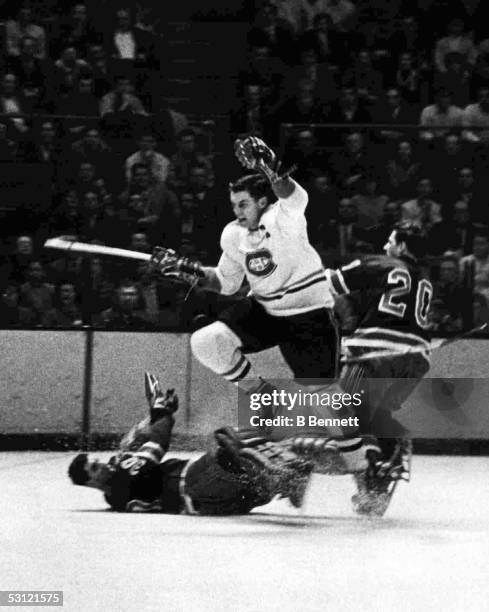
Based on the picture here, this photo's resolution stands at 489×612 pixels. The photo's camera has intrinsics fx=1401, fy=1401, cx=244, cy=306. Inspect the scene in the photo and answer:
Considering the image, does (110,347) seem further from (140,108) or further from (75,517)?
(75,517)

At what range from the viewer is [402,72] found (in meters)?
11.0

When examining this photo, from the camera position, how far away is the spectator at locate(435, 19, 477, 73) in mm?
11266

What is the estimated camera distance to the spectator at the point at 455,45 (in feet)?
37.0

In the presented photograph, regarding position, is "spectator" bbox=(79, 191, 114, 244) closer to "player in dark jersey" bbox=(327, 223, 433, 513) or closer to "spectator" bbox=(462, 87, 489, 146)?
"player in dark jersey" bbox=(327, 223, 433, 513)

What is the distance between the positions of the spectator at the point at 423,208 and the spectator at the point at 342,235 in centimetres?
36

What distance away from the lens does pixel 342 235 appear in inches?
372

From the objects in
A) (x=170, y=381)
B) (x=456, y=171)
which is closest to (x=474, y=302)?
(x=456, y=171)

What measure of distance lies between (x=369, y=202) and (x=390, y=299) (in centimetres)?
259

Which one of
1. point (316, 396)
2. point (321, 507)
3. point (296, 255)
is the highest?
point (296, 255)

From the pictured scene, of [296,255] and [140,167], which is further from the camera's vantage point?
[140,167]

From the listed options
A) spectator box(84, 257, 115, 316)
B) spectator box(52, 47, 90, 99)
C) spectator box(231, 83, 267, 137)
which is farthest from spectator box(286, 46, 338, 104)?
spectator box(84, 257, 115, 316)

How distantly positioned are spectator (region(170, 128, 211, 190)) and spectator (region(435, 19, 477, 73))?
2.42m

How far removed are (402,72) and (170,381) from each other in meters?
3.29

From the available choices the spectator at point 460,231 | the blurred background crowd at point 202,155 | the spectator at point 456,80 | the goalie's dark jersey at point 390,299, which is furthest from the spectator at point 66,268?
the spectator at point 456,80
